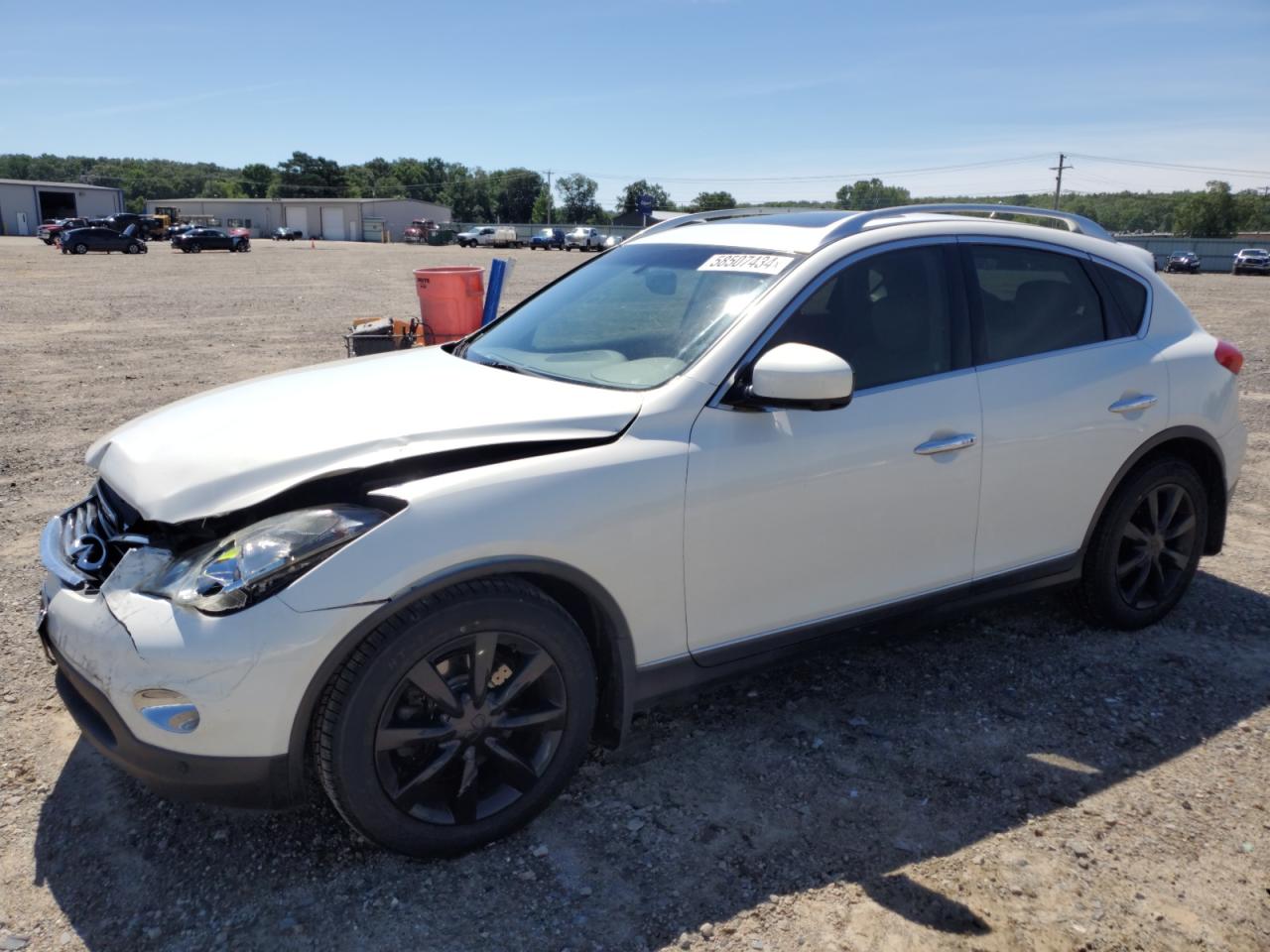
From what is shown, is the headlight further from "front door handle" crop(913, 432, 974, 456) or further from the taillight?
the taillight

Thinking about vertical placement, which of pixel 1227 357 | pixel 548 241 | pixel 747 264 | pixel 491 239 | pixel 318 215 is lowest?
pixel 1227 357

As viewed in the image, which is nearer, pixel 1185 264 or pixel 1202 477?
pixel 1202 477

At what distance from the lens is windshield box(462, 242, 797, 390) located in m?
3.16

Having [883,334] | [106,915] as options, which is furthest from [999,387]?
[106,915]

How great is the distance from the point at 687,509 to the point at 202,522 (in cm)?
136

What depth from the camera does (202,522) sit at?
253cm

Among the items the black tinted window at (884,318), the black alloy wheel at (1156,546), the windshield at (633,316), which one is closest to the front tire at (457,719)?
the windshield at (633,316)

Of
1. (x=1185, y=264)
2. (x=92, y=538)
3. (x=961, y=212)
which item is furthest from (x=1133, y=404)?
(x=1185, y=264)

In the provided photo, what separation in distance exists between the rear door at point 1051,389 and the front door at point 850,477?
132 millimetres

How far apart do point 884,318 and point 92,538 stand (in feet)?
8.80

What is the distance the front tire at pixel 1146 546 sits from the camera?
399 cm

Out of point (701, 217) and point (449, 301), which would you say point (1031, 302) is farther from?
point (449, 301)

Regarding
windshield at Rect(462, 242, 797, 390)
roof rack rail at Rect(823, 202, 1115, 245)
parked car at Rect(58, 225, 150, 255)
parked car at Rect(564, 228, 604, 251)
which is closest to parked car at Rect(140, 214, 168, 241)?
parked car at Rect(58, 225, 150, 255)

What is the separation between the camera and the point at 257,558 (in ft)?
7.72
